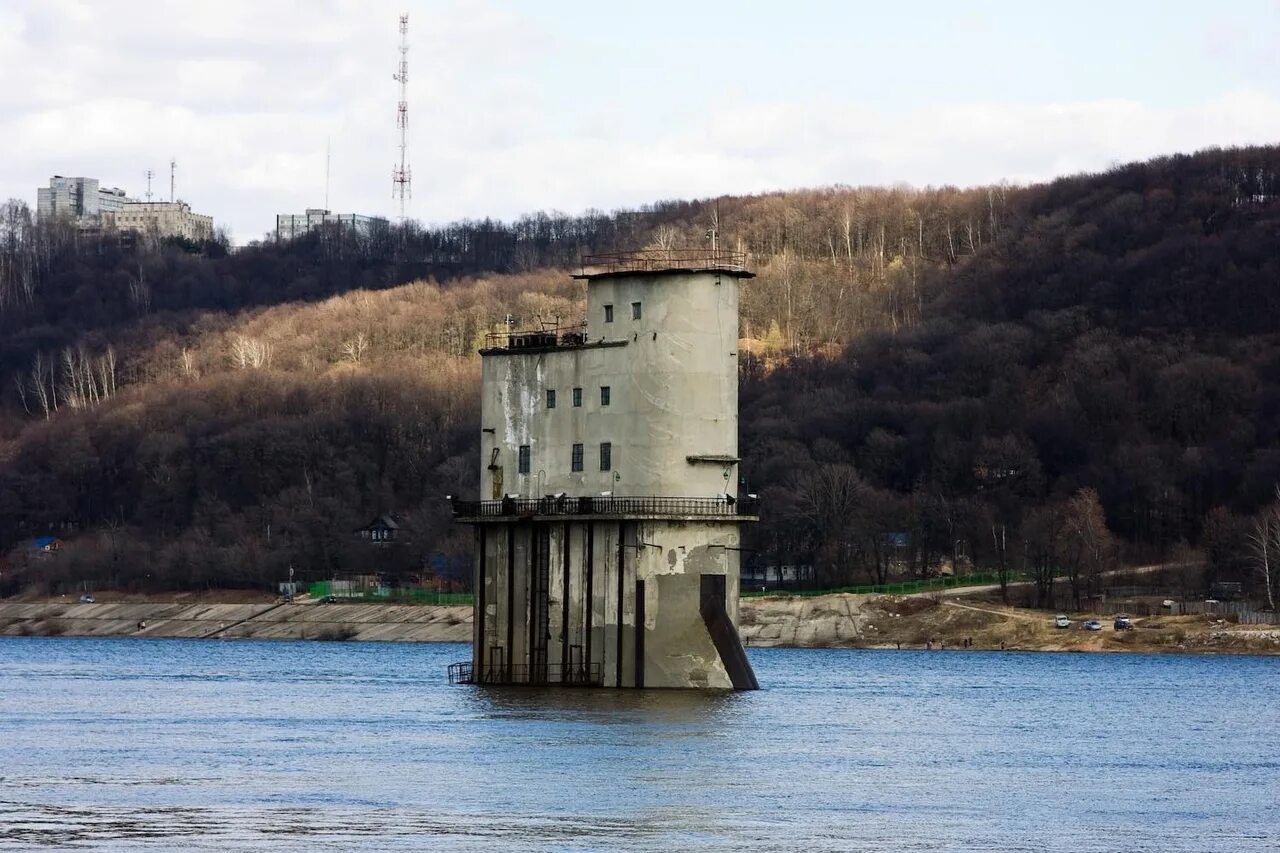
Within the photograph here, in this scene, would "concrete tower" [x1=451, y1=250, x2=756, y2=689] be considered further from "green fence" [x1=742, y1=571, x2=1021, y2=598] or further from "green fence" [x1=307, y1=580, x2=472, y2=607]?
"green fence" [x1=307, y1=580, x2=472, y2=607]

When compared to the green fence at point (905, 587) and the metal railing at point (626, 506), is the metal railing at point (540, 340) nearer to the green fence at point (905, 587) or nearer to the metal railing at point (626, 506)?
the metal railing at point (626, 506)

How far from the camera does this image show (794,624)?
5989 inches

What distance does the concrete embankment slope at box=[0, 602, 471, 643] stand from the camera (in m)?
167

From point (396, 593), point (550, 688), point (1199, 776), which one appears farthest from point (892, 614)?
point (1199, 776)

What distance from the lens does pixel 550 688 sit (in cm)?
7419

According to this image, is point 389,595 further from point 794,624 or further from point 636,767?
point 636,767

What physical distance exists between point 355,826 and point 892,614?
10852cm

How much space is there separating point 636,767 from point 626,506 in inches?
700

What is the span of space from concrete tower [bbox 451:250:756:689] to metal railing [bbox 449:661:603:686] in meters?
0.07

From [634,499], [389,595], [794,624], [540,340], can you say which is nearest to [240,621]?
[389,595]

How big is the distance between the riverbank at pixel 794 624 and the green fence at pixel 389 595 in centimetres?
174

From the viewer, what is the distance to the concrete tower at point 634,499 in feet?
233

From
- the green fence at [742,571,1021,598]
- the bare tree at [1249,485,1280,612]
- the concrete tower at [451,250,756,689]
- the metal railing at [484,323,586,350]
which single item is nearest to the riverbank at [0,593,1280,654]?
the green fence at [742,571,1021,598]

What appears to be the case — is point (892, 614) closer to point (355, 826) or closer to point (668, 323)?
point (668, 323)
